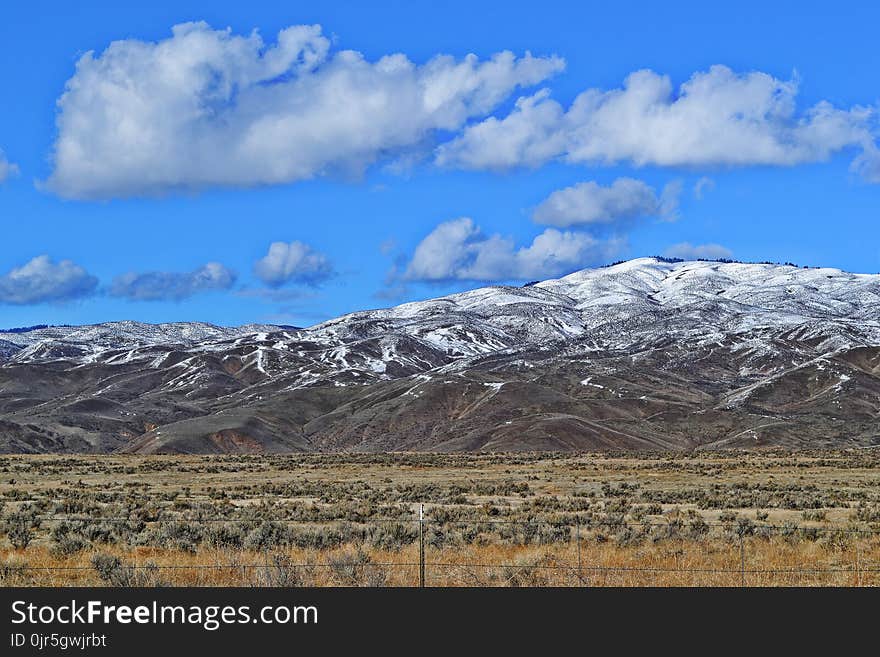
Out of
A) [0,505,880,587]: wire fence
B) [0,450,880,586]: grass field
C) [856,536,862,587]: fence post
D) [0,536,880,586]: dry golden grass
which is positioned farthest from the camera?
[0,450,880,586]: grass field

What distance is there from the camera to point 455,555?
80.0ft

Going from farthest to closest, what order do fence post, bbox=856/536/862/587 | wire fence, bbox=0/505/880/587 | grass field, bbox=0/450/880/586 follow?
1. grass field, bbox=0/450/880/586
2. fence post, bbox=856/536/862/587
3. wire fence, bbox=0/505/880/587

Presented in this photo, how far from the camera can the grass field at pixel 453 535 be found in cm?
2050

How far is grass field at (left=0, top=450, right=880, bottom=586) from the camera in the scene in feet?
67.3

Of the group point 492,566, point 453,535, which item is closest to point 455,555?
point 492,566

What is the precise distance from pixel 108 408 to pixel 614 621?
187m

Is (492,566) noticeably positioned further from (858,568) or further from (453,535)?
(858,568)

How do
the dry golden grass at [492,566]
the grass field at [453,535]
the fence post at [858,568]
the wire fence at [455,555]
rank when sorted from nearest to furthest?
the dry golden grass at [492,566], the wire fence at [455,555], the fence post at [858,568], the grass field at [453,535]

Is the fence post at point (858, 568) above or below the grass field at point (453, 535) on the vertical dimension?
below

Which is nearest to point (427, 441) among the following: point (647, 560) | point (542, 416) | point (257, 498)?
point (542, 416)

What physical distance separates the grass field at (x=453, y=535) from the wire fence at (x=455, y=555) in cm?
6

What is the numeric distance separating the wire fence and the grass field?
6cm

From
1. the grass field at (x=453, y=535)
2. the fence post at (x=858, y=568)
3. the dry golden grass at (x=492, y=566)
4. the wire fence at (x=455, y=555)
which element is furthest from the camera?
the grass field at (x=453, y=535)

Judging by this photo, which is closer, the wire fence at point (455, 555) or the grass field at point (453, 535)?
the wire fence at point (455, 555)
